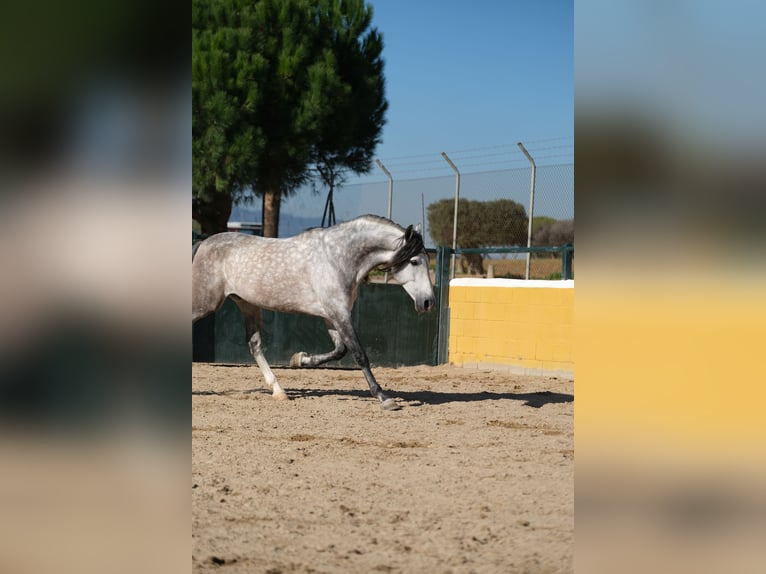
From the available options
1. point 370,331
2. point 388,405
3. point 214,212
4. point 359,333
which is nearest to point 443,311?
point 370,331

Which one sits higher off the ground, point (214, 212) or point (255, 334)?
point (214, 212)

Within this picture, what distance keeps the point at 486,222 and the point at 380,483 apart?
1162cm

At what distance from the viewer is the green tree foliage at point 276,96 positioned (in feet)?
52.7

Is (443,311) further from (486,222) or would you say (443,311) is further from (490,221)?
(486,222)

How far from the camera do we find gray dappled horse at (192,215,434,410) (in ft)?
25.5

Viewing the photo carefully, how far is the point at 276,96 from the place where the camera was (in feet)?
55.4

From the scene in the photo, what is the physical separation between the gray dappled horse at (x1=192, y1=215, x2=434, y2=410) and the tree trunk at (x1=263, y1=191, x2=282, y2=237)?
8773 mm

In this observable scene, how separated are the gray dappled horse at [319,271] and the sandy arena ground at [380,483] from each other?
28.2 inches

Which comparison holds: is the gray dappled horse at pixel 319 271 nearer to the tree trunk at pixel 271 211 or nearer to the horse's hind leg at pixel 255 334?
the horse's hind leg at pixel 255 334
